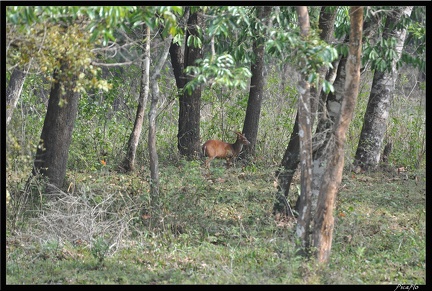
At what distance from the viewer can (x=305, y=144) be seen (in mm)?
9219

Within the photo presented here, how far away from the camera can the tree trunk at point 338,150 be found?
891 centimetres

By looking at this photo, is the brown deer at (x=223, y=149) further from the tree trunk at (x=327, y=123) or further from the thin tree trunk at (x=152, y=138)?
the tree trunk at (x=327, y=123)

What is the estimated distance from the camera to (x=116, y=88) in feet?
52.7

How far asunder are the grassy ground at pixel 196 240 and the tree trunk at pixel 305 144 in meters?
0.26

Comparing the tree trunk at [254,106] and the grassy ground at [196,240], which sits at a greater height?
the tree trunk at [254,106]

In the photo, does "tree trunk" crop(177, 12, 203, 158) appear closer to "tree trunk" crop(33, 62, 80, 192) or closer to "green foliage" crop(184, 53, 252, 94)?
"tree trunk" crop(33, 62, 80, 192)

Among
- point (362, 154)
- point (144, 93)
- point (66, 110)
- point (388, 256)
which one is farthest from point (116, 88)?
point (388, 256)

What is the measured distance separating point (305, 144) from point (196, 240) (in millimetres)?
2511

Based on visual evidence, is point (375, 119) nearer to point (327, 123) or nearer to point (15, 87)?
point (327, 123)

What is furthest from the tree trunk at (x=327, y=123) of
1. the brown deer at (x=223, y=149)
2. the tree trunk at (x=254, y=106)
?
the tree trunk at (x=254, y=106)

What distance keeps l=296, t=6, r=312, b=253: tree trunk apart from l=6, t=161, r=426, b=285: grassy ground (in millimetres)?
265

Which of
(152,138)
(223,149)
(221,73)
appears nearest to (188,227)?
(152,138)
